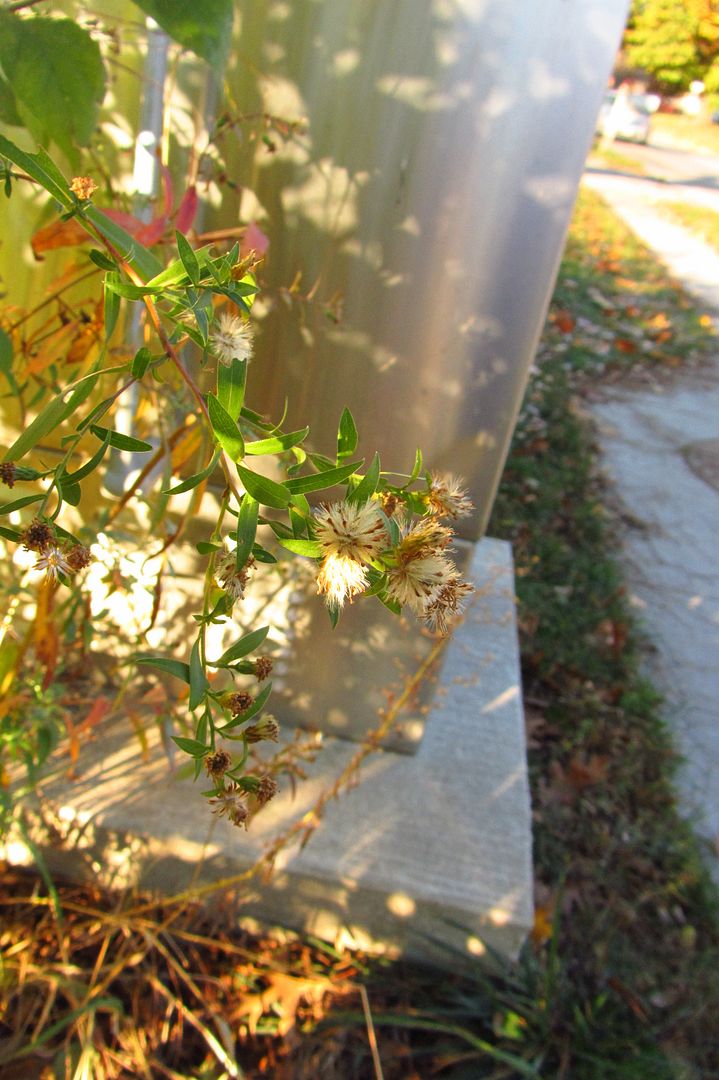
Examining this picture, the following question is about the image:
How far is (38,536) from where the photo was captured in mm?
604

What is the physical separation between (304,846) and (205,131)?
126 cm

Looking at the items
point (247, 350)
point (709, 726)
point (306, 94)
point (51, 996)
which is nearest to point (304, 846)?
point (51, 996)

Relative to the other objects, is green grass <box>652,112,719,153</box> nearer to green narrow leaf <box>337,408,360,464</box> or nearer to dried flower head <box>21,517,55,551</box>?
green narrow leaf <box>337,408,360,464</box>

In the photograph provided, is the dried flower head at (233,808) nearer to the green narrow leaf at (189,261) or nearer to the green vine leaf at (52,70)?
the green narrow leaf at (189,261)

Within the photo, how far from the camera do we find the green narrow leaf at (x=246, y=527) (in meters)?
0.61

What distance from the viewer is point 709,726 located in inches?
113

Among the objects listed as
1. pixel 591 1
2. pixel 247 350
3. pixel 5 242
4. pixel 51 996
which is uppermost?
pixel 591 1

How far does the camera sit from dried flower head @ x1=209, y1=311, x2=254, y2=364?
2.26ft

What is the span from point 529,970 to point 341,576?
158 centimetres

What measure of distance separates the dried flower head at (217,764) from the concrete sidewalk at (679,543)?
2080 millimetres

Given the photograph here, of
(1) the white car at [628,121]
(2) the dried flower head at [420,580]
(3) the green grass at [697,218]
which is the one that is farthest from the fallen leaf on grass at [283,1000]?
(1) the white car at [628,121]

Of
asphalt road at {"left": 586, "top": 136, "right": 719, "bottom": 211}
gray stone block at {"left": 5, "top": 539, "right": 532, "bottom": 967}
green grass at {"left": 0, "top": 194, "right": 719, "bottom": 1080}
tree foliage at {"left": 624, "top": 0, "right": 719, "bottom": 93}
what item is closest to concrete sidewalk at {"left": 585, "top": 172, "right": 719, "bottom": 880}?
green grass at {"left": 0, "top": 194, "right": 719, "bottom": 1080}

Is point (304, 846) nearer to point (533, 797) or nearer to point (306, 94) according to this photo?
point (533, 797)

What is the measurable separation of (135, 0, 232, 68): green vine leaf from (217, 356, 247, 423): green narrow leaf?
0.49 metres
